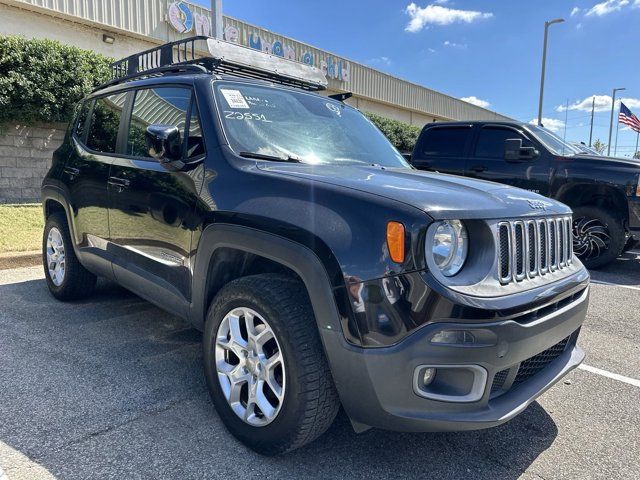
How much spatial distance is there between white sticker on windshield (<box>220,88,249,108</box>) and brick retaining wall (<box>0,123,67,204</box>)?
27.4 ft

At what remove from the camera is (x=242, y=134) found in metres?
2.87

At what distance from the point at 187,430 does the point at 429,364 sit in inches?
55.5

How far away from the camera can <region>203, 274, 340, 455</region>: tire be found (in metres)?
2.11

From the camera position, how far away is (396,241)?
1923 mm

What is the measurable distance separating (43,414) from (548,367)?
2.72 metres

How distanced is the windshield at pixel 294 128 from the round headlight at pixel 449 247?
1.14 m

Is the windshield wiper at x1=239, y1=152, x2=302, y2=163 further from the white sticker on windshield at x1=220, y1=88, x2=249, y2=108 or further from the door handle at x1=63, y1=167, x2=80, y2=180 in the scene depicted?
the door handle at x1=63, y1=167, x2=80, y2=180

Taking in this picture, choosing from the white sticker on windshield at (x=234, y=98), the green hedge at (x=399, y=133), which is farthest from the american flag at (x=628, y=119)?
the white sticker on windshield at (x=234, y=98)

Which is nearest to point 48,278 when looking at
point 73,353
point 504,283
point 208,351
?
point 73,353

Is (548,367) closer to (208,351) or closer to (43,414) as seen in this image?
(208,351)

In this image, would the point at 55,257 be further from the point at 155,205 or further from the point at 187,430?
the point at 187,430

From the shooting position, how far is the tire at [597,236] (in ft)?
21.9

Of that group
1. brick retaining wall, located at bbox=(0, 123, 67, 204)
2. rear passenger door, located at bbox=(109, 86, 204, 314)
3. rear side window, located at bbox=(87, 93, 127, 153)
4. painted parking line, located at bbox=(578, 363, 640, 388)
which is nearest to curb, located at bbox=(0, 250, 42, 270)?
rear side window, located at bbox=(87, 93, 127, 153)

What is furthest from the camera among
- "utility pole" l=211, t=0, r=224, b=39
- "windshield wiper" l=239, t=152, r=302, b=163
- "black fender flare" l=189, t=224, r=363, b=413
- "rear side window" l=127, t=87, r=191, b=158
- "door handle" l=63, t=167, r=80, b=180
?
"utility pole" l=211, t=0, r=224, b=39
